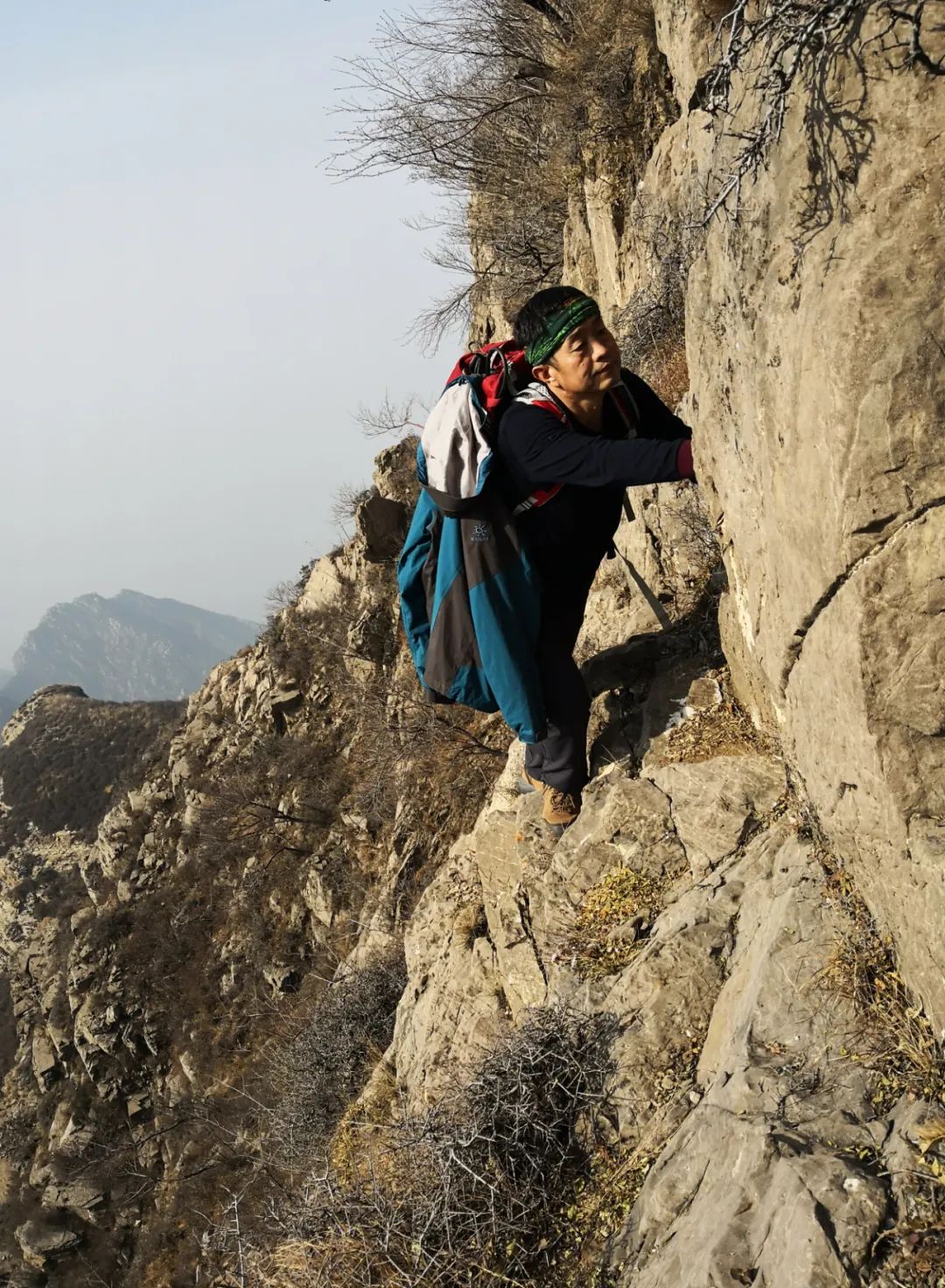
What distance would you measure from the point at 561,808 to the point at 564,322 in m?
2.19

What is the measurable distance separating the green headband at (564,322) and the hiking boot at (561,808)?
202 cm

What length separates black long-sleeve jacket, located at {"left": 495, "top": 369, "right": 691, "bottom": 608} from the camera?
254 centimetres

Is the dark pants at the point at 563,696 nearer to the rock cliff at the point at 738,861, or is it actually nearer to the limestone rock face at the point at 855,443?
the rock cliff at the point at 738,861

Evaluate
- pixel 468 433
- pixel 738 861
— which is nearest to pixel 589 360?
pixel 468 433

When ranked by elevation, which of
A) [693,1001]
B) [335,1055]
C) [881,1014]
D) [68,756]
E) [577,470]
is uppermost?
[577,470]

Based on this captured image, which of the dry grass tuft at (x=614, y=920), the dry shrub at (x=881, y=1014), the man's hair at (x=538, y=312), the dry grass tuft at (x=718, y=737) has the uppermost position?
the man's hair at (x=538, y=312)

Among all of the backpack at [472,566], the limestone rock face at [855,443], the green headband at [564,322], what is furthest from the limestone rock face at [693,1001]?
the green headband at [564,322]

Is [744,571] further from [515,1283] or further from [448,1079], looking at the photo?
[448,1079]

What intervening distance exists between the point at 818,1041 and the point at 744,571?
1367 millimetres

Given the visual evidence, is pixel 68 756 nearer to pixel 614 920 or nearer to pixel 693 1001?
pixel 614 920

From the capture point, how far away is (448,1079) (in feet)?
11.3

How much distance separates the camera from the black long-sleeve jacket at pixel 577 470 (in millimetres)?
2543

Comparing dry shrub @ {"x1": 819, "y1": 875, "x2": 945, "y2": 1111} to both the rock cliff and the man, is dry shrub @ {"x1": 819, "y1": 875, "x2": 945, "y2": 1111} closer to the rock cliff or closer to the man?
the rock cliff

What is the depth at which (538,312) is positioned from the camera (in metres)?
2.71
